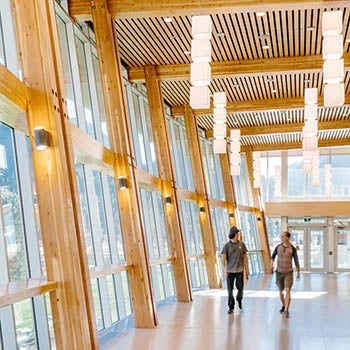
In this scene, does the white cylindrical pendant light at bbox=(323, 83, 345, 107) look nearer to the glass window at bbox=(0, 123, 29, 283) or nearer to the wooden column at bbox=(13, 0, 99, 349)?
the wooden column at bbox=(13, 0, 99, 349)

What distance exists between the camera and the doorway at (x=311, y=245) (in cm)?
2542

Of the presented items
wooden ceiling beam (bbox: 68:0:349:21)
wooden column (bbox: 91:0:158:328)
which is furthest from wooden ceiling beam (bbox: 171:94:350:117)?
wooden ceiling beam (bbox: 68:0:349:21)

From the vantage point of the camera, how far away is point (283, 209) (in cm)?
2492

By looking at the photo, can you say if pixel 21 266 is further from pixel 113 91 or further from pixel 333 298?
pixel 333 298

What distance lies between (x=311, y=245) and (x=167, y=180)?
1469cm

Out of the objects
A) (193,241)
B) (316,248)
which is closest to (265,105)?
(193,241)

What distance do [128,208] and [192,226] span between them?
8753 mm

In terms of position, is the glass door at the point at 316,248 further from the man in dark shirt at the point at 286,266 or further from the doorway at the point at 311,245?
the man in dark shirt at the point at 286,266

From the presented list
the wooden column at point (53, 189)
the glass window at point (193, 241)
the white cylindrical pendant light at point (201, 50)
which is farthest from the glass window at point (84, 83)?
the glass window at point (193, 241)

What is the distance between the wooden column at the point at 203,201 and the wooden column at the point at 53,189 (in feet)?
32.1

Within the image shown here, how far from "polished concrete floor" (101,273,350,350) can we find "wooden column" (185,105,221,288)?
2964 millimetres

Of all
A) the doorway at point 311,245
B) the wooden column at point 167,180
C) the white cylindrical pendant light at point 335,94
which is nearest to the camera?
the white cylindrical pendant light at point 335,94

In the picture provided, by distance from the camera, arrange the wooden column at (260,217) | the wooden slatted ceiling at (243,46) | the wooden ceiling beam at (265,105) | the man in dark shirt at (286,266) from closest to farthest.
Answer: the wooden slatted ceiling at (243,46)
the man in dark shirt at (286,266)
the wooden ceiling beam at (265,105)
the wooden column at (260,217)

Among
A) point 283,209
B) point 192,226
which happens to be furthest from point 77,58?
point 283,209
